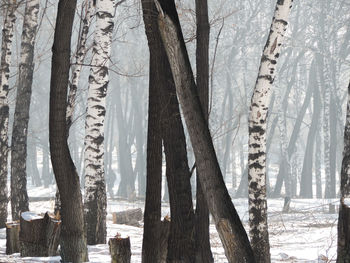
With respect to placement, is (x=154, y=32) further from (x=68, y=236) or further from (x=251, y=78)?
(x=251, y=78)

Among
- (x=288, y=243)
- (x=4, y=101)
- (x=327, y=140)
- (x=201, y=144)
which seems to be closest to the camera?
(x=201, y=144)

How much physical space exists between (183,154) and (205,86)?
2.16m

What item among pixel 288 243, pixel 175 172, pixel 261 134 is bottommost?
pixel 288 243

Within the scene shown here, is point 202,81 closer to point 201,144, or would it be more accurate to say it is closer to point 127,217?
point 201,144

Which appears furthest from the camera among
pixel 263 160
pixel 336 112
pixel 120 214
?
pixel 336 112

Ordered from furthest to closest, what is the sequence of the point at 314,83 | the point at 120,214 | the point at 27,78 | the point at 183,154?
1. the point at 314,83
2. the point at 120,214
3. the point at 27,78
4. the point at 183,154

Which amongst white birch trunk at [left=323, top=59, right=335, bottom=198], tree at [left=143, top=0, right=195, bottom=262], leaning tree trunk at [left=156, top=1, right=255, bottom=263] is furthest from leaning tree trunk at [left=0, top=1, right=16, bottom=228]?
white birch trunk at [left=323, top=59, right=335, bottom=198]

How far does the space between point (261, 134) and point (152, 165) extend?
383 cm

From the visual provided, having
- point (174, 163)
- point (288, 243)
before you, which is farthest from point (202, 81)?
point (288, 243)

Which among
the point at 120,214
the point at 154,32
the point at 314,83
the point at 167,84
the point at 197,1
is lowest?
the point at 120,214

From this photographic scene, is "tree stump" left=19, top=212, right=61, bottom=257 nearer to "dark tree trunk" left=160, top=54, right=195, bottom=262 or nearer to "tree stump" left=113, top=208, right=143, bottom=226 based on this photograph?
"dark tree trunk" left=160, top=54, right=195, bottom=262

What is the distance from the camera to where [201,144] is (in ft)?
19.8

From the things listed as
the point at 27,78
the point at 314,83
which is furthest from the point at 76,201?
the point at 314,83

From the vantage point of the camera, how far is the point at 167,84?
21.1ft
